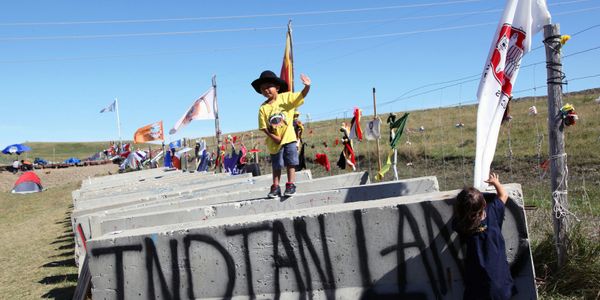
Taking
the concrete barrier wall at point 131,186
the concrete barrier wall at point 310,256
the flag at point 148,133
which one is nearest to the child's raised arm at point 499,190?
the concrete barrier wall at point 310,256

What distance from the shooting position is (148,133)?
25.1 m

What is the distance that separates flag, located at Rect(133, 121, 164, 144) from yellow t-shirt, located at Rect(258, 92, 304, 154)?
765 inches

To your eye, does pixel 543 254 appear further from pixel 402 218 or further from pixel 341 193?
pixel 341 193

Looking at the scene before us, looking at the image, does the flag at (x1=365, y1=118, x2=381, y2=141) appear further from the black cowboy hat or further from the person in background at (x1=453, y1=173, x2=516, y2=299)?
the person in background at (x1=453, y1=173, x2=516, y2=299)

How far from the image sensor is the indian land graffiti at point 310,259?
439 cm

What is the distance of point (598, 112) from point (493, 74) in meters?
15.4

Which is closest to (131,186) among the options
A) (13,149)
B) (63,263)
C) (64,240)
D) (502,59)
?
(64,240)

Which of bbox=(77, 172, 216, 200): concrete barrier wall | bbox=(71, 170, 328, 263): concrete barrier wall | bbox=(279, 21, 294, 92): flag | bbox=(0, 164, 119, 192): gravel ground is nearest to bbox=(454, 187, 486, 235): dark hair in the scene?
bbox=(71, 170, 328, 263): concrete barrier wall

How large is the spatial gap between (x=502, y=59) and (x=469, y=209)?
157 centimetres

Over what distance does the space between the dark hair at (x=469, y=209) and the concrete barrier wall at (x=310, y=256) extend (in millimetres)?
340

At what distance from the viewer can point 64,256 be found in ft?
35.4

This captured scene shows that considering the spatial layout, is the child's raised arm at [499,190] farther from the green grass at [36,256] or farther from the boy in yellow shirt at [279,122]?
the green grass at [36,256]

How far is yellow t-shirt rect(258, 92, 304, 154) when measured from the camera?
6.16 meters

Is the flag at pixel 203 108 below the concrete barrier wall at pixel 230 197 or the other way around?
the other way around
